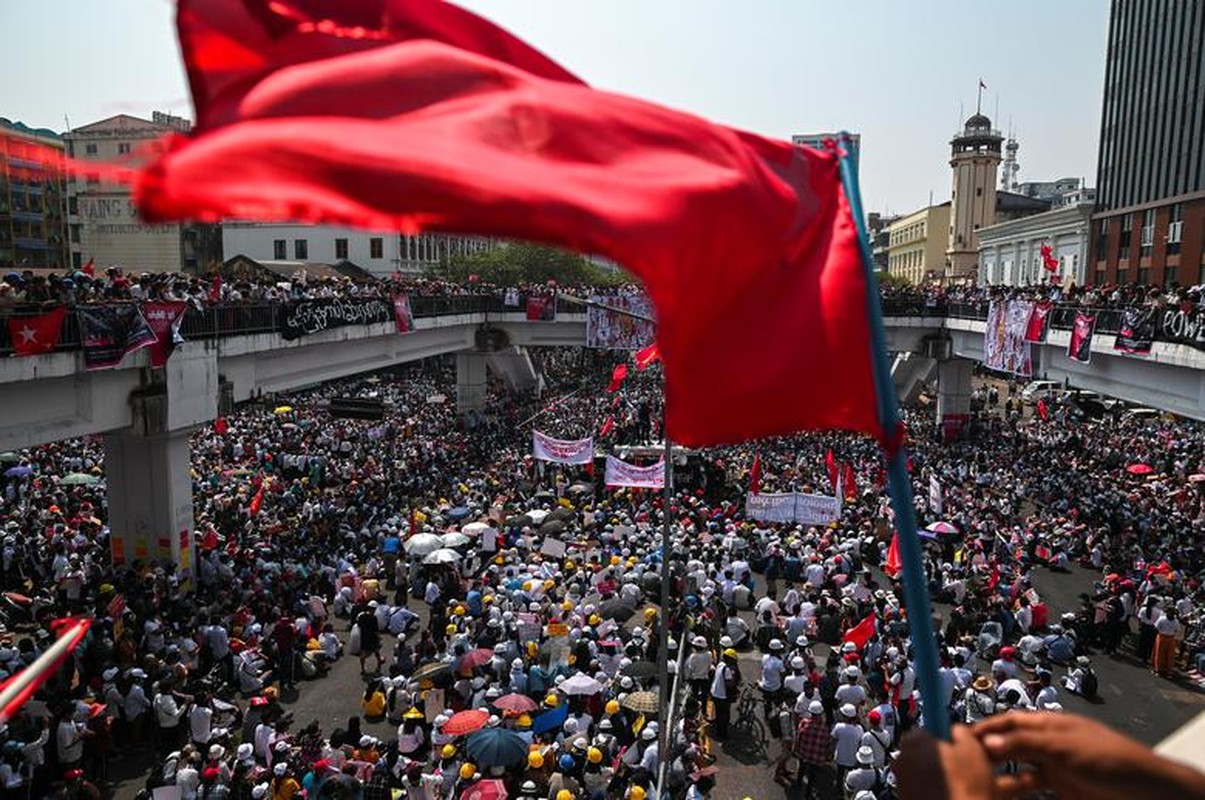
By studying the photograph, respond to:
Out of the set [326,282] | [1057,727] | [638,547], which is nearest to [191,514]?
[638,547]

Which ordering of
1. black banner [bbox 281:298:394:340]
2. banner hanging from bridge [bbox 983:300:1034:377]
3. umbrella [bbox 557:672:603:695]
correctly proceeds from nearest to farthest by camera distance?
umbrella [bbox 557:672:603:695]
black banner [bbox 281:298:394:340]
banner hanging from bridge [bbox 983:300:1034:377]

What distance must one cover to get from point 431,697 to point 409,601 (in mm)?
7109

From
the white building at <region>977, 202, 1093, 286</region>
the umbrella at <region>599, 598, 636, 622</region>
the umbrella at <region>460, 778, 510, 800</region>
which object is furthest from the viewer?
the white building at <region>977, 202, 1093, 286</region>

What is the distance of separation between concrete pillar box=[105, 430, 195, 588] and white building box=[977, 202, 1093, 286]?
55661 mm

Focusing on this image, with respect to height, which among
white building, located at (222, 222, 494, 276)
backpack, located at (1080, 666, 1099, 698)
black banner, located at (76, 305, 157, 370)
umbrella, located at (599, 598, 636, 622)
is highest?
white building, located at (222, 222, 494, 276)

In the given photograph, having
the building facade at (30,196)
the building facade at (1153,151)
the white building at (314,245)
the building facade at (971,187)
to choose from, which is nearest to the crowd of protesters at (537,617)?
the building facade at (30,196)

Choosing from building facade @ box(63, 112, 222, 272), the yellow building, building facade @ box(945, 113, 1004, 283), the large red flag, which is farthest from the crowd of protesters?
the yellow building

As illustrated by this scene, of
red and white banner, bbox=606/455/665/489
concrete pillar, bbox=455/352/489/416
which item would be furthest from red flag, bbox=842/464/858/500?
concrete pillar, bbox=455/352/489/416

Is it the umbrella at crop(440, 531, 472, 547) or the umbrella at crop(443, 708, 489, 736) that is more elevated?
the umbrella at crop(443, 708, 489, 736)

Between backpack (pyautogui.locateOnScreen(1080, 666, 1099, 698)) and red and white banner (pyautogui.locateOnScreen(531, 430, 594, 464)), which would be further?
red and white banner (pyautogui.locateOnScreen(531, 430, 594, 464))

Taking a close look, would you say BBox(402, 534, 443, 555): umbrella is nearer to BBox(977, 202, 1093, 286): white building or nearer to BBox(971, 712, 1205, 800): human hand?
BBox(971, 712, 1205, 800): human hand

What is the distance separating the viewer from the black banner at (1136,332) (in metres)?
21.7

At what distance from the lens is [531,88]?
3514mm

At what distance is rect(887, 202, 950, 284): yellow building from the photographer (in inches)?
4289
